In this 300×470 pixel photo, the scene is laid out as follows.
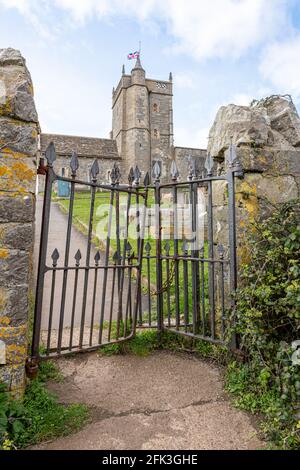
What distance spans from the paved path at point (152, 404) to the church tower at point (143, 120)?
98.1ft

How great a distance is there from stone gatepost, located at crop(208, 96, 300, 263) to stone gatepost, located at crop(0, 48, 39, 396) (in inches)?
78.1

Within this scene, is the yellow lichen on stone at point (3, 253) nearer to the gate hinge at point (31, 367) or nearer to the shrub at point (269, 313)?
the gate hinge at point (31, 367)

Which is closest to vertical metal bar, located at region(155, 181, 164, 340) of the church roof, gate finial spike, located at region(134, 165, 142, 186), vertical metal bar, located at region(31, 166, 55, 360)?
gate finial spike, located at region(134, 165, 142, 186)

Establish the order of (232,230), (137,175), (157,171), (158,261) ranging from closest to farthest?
(232,230)
(137,175)
(157,171)
(158,261)

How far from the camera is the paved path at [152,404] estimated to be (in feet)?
6.34

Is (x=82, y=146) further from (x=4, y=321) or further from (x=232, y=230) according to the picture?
(x=4, y=321)

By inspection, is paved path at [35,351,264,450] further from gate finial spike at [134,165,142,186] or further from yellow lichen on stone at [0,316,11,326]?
gate finial spike at [134,165,142,186]

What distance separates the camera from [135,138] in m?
32.2

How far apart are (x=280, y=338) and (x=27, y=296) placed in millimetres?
2056

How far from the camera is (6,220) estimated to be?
2137mm

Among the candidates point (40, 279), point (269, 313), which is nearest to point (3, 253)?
point (40, 279)

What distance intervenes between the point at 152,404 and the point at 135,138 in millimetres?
32201
